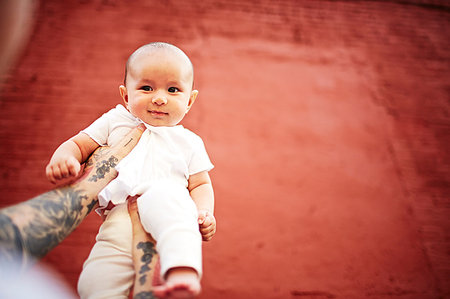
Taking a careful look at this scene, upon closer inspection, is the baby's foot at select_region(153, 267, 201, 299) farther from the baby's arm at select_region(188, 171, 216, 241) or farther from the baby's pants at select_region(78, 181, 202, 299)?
the baby's arm at select_region(188, 171, 216, 241)

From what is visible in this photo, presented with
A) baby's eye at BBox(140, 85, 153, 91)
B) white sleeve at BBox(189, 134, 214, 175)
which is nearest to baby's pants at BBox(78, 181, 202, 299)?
white sleeve at BBox(189, 134, 214, 175)

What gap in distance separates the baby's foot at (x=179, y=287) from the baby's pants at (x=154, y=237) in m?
0.01

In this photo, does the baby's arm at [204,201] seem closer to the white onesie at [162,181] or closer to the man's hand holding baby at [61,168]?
the white onesie at [162,181]

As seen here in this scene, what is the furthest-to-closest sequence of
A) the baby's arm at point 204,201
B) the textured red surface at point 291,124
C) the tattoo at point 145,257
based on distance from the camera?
the textured red surface at point 291,124 → the baby's arm at point 204,201 → the tattoo at point 145,257

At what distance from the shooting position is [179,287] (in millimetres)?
417

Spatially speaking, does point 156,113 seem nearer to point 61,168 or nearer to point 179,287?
point 61,168

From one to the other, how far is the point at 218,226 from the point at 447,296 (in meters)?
1.09

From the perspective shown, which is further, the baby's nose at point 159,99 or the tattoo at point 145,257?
the baby's nose at point 159,99

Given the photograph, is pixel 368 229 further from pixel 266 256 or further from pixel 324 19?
pixel 324 19

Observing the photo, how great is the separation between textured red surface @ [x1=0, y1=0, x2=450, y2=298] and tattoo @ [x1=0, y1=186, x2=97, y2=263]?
0.88 metres

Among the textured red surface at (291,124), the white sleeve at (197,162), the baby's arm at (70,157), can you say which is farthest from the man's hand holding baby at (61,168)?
the textured red surface at (291,124)

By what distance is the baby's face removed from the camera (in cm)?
63

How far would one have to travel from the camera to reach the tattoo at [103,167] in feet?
1.98

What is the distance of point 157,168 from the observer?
620 mm
